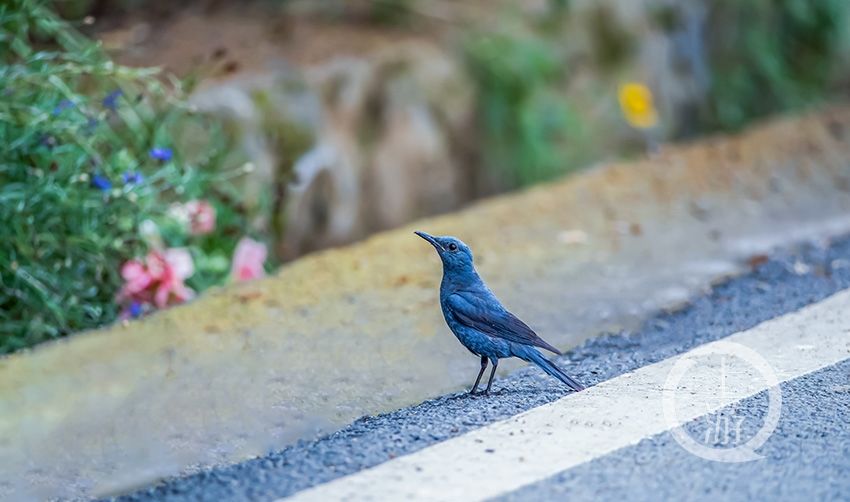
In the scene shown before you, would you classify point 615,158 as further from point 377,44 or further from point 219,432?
point 219,432

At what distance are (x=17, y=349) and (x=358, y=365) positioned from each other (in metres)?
1.02

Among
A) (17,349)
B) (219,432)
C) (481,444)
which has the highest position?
(481,444)

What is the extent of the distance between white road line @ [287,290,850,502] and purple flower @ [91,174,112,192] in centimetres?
165

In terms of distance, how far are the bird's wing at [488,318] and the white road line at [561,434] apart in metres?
0.17

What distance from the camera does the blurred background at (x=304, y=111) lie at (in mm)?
3961

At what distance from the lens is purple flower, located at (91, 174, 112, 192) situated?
12.9 ft

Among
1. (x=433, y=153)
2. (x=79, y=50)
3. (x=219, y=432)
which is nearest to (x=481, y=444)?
(x=219, y=432)

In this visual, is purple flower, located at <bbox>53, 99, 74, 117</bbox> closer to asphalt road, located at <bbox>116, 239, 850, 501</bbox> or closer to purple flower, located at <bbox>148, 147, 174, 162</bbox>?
purple flower, located at <bbox>148, 147, 174, 162</bbox>

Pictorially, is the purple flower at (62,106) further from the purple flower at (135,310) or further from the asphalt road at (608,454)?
the asphalt road at (608,454)

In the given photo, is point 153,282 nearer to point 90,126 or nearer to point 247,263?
point 247,263

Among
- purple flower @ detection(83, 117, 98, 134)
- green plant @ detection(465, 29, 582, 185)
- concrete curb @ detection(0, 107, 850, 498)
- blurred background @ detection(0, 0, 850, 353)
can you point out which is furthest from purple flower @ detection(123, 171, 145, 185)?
green plant @ detection(465, 29, 582, 185)

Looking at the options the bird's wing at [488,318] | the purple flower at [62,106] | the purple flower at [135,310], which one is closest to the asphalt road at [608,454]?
the bird's wing at [488,318]

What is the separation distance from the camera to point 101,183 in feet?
12.9

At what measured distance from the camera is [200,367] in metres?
3.62
